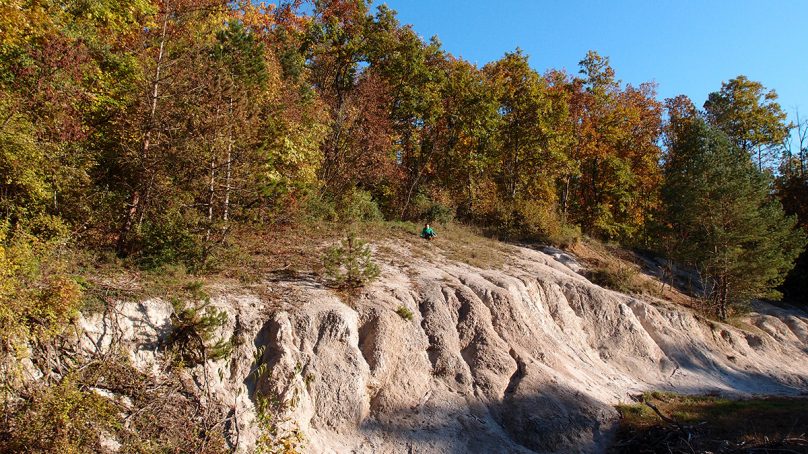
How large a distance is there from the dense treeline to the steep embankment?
2866 millimetres

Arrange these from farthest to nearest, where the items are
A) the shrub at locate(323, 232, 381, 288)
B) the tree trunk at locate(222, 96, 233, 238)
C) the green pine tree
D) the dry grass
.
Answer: the green pine tree → the dry grass → the shrub at locate(323, 232, 381, 288) → the tree trunk at locate(222, 96, 233, 238)

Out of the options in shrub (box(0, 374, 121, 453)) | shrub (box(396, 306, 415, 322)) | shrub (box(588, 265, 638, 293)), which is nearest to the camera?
shrub (box(0, 374, 121, 453))

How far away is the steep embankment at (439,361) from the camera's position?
9.03 m

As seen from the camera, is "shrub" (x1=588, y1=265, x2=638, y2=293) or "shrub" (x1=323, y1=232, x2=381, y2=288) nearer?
"shrub" (x1=323, y1=232, x2=381, y2=288)

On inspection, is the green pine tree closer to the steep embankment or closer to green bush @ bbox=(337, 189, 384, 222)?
the steep embankment

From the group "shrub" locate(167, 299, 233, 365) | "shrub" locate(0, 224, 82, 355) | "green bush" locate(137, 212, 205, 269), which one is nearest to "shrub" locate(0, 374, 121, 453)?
"shrub" locate(0, 224, 82, 355)

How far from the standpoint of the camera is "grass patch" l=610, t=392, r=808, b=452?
31.6ft

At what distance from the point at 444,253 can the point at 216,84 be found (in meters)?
9.29

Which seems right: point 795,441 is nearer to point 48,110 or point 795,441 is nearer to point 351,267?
point 351,267

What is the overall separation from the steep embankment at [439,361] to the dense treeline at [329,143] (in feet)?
9.40

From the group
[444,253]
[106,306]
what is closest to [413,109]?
[444,253]

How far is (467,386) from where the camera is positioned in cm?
1110

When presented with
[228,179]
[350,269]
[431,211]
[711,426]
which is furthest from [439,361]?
[431,211]

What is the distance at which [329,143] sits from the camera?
70.6 ft
